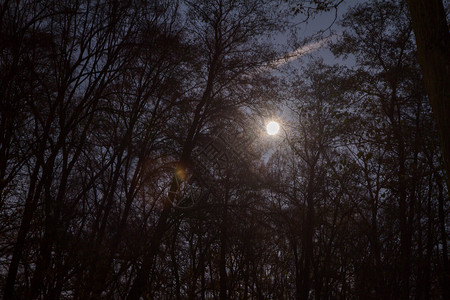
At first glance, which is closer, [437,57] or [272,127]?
[437,57]

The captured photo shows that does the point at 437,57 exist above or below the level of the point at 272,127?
below

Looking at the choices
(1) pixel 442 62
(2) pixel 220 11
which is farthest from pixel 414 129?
(1) pixel 442 62

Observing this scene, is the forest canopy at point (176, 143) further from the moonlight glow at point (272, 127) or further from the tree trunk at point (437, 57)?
the tree trunk at point (437, 57)

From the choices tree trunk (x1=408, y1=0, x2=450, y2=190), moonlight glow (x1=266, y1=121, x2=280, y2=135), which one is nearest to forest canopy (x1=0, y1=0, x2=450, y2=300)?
moonlight glow (x1=266, y1=121, x2=280, y2=135)

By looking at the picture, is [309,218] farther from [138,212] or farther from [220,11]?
[220,11]

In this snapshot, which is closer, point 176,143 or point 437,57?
point 437,57

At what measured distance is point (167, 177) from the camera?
11.8 metres

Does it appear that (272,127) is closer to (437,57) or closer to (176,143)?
(176,143)

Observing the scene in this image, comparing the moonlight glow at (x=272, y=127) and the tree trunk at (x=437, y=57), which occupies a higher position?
the moonlight glow at (x=272, y=127)

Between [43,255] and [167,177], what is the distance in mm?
5004

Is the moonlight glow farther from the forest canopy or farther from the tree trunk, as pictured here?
the tree trunk

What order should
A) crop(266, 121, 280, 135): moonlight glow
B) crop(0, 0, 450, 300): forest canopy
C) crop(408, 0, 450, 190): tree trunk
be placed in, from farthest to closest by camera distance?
crop(266, 121, 280, 135): moonlight glow → crop(0, 0, 450, 300): forest canopy → crop(408, 0, 450, 190): tree trunk

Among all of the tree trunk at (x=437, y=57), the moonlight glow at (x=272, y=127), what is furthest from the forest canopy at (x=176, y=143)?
the tree trunk at (x=437, y=57)

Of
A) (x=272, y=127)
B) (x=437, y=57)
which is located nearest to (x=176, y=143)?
(x=272, y=127)
